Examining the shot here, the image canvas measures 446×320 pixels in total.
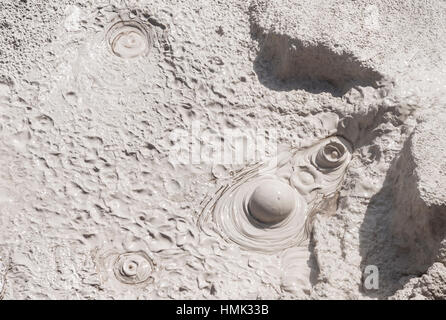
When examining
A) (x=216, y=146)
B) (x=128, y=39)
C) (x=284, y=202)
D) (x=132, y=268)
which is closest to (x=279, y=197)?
(x=284, y=202)

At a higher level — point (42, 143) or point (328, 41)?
point (328, 41)

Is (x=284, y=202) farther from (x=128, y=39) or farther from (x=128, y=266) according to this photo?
(x=128, y=39)

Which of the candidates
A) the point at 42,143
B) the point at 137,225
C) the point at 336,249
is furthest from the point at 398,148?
the point at 42,143

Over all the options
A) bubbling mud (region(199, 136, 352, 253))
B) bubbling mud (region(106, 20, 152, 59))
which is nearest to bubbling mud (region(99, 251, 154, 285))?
bubbling mud (region(199, 136, 352, 253))

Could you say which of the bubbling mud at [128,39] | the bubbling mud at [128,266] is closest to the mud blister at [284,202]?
Result: the bubbling mud at [128,266]

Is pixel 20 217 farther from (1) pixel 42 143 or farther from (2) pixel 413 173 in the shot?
(2) pixel 413 173

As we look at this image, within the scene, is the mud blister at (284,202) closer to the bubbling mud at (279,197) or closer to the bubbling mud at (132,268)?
the bubbling mud at (279,197)
